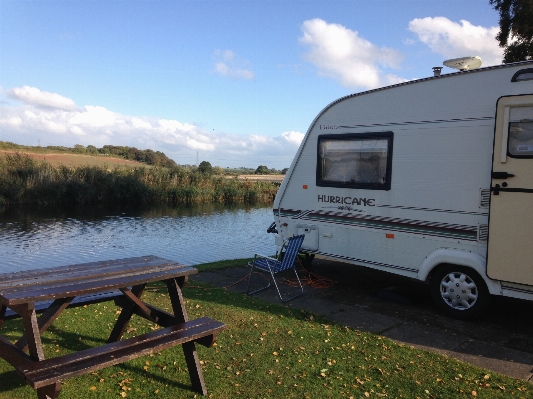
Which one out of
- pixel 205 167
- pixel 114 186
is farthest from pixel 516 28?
pixel 205 167

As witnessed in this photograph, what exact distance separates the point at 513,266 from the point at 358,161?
265 centimetres

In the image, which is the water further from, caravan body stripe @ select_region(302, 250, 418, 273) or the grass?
the grass

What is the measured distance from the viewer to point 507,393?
152 inches

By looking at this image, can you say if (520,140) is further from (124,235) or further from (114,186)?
(114,186)

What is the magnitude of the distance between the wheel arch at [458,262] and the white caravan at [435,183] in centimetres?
1

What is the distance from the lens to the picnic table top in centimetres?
310

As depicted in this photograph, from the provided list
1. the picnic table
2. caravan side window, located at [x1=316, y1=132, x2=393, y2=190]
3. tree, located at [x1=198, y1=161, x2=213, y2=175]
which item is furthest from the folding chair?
tree, located at [x1=198, y1=161, x2=213, y2=175]

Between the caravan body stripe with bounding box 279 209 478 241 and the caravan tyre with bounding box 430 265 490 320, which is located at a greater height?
the caravan body stripe with bounding box 279 209 478 241

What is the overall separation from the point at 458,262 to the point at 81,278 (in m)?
4.50

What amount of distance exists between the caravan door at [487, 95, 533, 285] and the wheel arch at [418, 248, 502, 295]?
0.48ft

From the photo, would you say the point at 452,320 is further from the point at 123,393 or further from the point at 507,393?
the point at 123,393

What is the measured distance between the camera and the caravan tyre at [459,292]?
571 cm

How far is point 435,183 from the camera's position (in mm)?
6098

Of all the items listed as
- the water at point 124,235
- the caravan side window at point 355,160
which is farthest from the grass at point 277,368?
the water at point 124,235
